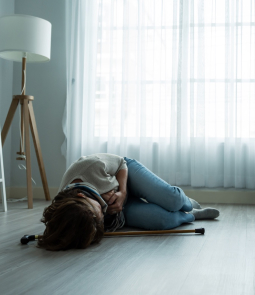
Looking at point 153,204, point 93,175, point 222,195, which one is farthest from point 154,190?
point 222,195

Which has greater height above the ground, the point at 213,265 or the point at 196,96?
the point at 196,96

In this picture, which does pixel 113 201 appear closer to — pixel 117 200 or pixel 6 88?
pixel 117 200

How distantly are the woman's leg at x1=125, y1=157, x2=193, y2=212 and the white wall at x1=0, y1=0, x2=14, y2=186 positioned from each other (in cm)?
196

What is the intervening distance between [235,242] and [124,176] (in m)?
0.72

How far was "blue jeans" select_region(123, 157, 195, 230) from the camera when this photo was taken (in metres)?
2.27

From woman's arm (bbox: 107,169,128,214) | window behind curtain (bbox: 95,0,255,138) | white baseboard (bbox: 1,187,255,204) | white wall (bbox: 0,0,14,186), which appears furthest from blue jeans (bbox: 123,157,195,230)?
white wall (bbox: 0,0,14,186)

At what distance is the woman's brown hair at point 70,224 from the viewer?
167 centimetres

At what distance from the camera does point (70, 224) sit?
1.67 meters

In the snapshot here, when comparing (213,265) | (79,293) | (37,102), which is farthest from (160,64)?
(79,293)

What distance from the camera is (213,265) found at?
5.03 feet

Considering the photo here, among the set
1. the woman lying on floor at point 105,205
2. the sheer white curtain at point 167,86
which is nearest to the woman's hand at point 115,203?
the woman lying on floor at point 105,205

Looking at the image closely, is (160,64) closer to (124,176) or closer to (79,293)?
(124,176)

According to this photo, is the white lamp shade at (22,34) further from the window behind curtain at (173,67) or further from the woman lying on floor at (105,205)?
the woman lying on floor at (105,205)

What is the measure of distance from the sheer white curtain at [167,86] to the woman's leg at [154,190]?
129cm
